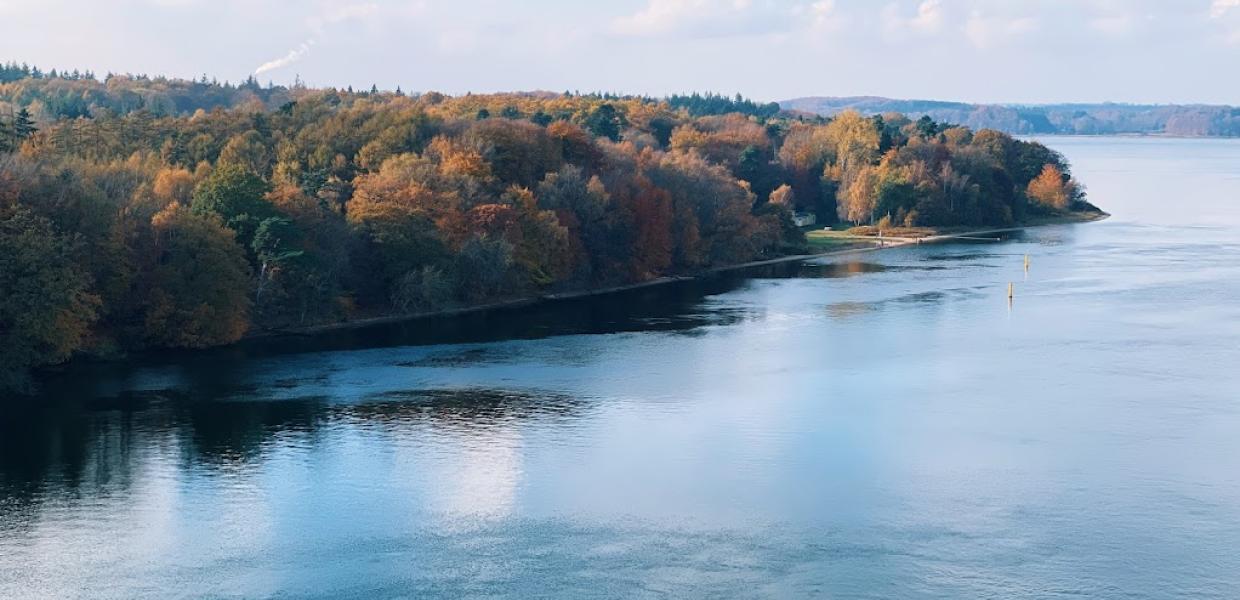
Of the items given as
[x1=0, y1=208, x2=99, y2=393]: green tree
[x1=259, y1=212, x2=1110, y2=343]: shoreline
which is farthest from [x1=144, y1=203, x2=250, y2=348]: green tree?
[x1=0, y1=208, x2=99, y2=393]: green tree

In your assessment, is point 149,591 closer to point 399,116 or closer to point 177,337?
point 177,337

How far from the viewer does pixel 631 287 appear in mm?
57062

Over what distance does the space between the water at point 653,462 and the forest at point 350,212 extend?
2.50m

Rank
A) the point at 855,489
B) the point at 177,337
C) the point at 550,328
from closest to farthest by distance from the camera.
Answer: the point at 855,489 < the point at 177,337 < the point at 550,328

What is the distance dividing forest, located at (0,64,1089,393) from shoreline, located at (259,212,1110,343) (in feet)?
1.70

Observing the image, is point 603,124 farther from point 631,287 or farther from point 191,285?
point 191,285

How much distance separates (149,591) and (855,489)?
12.9m

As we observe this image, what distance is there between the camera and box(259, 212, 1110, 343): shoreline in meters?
45.0

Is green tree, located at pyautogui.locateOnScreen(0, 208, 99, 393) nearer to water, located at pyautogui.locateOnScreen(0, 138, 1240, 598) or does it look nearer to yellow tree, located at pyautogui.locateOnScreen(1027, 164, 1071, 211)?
water, located at pyautogui.locateOnScreen(0, 138, 1240, 598)

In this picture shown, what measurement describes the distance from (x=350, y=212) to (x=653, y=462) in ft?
80.2

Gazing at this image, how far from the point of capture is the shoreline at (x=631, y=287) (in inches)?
1770

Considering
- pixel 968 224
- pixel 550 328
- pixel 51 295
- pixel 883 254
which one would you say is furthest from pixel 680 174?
pixel 51 295

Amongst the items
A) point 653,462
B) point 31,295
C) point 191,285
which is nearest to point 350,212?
point 191,285

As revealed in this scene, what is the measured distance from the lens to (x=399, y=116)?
203ft
